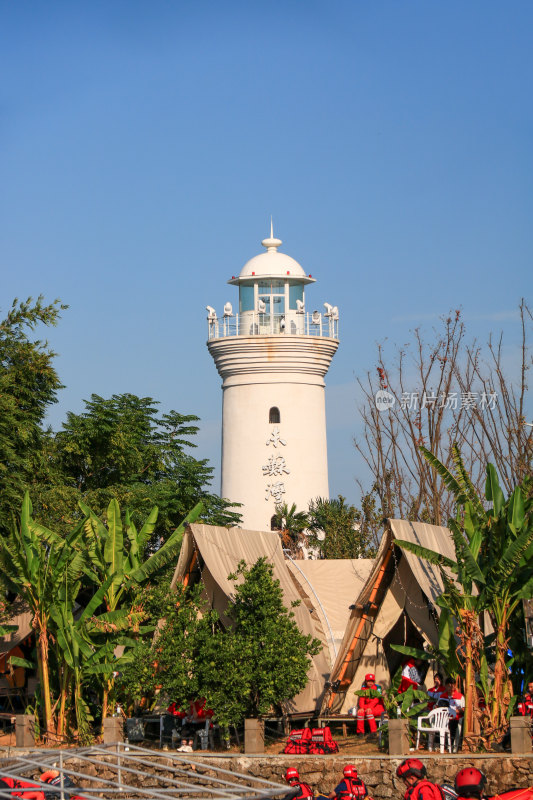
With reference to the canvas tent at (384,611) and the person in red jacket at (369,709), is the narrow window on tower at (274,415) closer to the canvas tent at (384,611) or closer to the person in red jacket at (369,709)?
the canvas tent at (384,611)

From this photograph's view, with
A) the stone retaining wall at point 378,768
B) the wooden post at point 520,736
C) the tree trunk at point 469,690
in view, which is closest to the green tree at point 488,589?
the tree trunk at point 469,690

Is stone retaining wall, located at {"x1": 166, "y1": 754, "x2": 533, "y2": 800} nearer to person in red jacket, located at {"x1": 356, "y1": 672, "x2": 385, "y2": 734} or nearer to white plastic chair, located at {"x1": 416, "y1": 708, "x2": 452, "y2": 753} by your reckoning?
white plastic chair, located at {"x1": 416, "y1": 708, "x2": 452, "y2": 753}

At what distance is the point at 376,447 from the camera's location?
33.1 metres

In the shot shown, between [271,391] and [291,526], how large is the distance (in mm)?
4412

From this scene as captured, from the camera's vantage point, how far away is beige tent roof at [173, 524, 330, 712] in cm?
2022

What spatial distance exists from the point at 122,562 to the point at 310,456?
17.3m

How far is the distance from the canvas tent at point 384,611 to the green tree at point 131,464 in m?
8.17

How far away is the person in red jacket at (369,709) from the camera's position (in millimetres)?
19188

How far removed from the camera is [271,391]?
36.8 metres

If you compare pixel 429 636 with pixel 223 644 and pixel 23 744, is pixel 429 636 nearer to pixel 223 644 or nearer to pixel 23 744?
pixel 223 644

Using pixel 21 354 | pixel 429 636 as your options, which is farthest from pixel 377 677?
pixel 21 354

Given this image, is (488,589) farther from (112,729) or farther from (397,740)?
(112,729)

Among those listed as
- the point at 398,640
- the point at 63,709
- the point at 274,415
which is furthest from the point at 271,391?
the point at 63,709

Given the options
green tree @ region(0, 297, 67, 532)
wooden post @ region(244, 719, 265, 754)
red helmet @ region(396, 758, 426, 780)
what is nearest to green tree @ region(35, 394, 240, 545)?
green tree @ region(0, 297, 67, 532)
